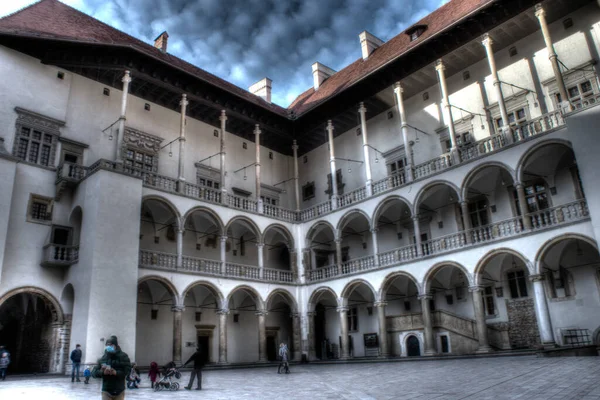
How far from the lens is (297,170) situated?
2916cm

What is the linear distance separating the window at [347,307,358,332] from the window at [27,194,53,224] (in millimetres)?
15601

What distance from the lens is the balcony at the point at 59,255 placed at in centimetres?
1852

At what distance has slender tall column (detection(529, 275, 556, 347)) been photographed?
1669 centimetres

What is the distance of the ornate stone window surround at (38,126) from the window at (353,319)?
16360 millimetres

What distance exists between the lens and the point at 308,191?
98.8 feet

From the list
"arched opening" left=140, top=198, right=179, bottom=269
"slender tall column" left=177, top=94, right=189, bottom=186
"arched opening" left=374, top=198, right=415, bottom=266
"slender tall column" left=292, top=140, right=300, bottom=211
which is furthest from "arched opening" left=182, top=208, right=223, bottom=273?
"arched opening" left=374, top=198, right=415, bottom=266

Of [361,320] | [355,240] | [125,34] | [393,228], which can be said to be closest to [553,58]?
[393,228]

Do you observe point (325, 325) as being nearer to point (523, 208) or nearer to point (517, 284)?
point (517, 284)

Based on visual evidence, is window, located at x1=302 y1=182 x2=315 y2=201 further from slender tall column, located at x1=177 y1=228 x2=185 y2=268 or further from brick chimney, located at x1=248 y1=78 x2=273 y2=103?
slender tall column, located at x1=177 y1=228 x2=185 y2=268

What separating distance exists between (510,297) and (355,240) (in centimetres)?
896

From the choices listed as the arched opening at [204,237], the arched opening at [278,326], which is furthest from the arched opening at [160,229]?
the arched opening at [278,326]

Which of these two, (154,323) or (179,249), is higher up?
(179,249)

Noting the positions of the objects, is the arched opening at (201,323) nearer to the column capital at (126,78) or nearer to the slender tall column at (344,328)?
the slender tall column at (344,328)

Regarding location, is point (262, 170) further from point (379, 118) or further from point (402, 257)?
point (402, 257)
